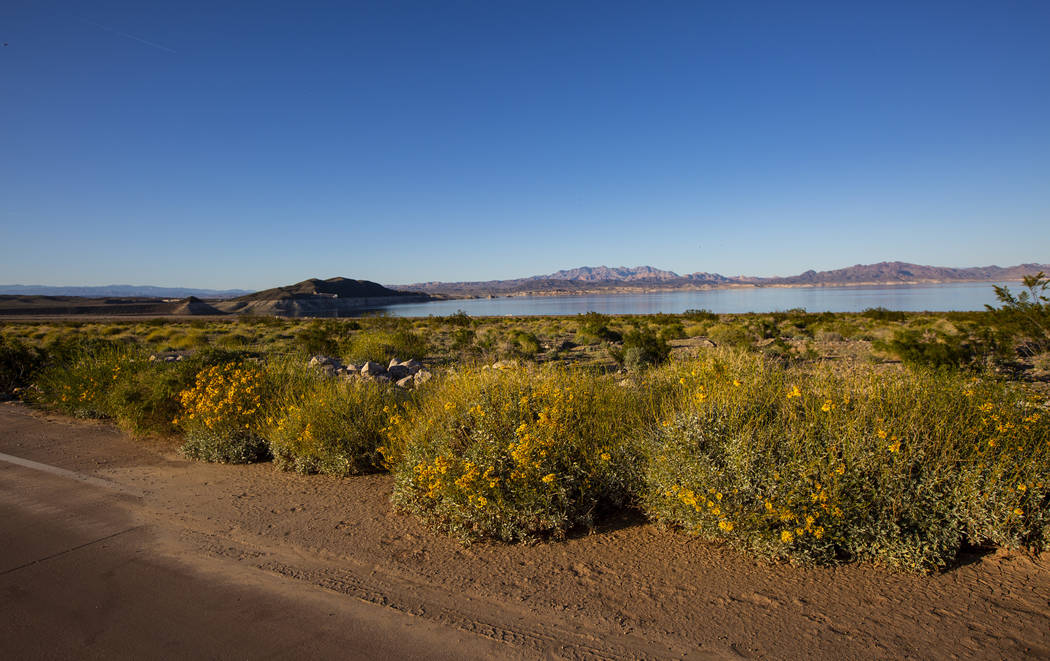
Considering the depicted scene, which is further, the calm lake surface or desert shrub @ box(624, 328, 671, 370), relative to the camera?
the calm lake surface

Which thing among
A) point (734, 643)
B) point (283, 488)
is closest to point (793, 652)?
point (734, 643)

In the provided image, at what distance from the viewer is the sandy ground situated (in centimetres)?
322

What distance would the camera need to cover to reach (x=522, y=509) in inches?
185

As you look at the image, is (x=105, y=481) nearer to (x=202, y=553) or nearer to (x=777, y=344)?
(x=202, y=553)

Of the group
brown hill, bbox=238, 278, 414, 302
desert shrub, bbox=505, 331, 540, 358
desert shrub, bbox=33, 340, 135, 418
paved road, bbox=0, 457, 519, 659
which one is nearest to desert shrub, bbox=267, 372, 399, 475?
paved road, bbox=0, 457, 519, 659

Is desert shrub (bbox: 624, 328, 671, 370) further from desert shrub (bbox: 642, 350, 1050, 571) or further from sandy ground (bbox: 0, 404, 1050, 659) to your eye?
sandy ground (bbox: 0, 404, 1050, 659)

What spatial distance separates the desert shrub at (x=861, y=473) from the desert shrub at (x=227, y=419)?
5387mm

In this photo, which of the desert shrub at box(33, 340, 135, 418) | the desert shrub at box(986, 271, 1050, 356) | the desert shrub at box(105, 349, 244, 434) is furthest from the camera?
the desert shrub at box(986, 271, 1050, 356)

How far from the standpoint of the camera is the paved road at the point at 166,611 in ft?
10.7

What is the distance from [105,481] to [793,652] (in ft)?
23.9

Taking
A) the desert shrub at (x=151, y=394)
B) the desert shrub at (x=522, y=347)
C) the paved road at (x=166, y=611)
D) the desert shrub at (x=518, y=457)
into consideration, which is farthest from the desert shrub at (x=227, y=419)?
the desert shrub at (x=522, y=347)

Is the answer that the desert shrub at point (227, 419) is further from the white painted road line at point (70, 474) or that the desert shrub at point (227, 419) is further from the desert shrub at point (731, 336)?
the desert shrub at point (731, 336)

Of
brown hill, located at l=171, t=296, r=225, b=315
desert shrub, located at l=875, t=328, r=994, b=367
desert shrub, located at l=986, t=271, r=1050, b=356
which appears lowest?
brown hill, located at l=171, t=296, r=225, b=315

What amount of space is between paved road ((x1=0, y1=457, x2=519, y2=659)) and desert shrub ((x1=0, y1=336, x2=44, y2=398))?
422 inches
